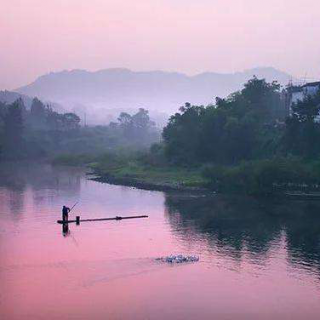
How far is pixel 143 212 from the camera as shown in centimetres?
4531

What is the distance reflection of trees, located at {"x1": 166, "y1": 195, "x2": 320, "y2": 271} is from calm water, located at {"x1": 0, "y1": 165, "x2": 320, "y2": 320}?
0.06 m

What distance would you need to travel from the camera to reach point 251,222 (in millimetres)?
40688

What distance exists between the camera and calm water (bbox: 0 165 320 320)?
23906 mm

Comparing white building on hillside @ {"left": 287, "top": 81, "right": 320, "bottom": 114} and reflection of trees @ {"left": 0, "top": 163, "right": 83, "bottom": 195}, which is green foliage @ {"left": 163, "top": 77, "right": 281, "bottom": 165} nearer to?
white building on hillside @ {"left": 287, "top": 81, "right": 320, "bottom": 114}

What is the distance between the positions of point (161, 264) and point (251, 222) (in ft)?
40.6

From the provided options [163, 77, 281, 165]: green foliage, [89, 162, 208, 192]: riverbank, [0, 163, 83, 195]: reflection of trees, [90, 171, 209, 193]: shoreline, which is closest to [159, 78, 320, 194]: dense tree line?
[163, 77, 281, 165]: green foliage

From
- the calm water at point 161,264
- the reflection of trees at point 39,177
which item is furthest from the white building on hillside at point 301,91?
the reflection of trees at point 39,177

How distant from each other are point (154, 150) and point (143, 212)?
113 ft

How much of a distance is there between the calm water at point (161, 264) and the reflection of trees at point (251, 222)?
0.06 meters

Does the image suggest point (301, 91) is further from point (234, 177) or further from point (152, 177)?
point (234, 177)

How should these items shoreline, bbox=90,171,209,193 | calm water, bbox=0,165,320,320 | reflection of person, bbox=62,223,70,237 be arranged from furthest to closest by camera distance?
shoreline, bbox=90,171,209,193 < reflection of person, bbox=62,223,70,237 < calm water, bbox=0,165,320,320

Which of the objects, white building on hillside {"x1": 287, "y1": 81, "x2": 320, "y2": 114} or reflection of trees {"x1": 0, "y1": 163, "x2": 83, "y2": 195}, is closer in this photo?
reflection of trees {"x1": 0, "y1": 163, "x2": 83, "y2": 195}

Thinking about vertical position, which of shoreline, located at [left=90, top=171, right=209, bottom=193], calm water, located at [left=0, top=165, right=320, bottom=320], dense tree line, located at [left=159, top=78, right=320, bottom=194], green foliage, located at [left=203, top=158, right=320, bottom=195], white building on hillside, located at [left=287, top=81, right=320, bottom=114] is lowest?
calm water, located at [left=0, top=165, right=320, bottom=320]

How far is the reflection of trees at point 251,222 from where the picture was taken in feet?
110
